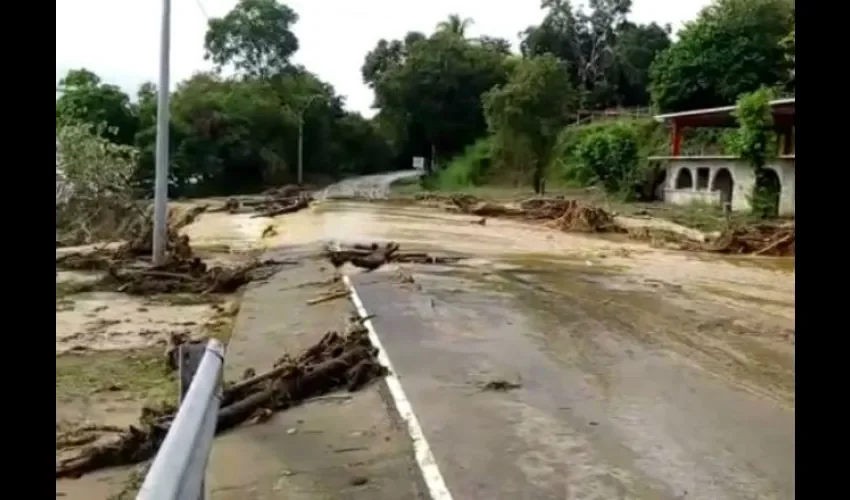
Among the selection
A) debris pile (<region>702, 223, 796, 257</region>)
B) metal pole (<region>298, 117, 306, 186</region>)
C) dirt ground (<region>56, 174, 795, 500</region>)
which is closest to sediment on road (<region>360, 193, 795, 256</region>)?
debris pile (<region>702, 223, 796, 257</region>)

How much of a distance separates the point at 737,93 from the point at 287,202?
17659 millimetres

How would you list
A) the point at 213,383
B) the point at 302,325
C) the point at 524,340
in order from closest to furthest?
the point at 213,383, the point at 524,340, the point at 302,325

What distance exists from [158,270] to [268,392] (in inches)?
354

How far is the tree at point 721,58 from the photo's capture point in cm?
3962

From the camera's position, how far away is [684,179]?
37188mm

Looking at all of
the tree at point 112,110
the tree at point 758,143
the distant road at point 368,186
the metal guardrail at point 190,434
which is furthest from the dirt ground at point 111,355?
the distant road at point 368,186

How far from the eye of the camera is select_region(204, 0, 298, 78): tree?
187 feet

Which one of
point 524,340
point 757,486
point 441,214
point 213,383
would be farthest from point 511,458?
point 441,214

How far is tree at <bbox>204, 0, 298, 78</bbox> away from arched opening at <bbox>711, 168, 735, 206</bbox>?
30099 millimetres

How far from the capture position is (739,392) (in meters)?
7.73

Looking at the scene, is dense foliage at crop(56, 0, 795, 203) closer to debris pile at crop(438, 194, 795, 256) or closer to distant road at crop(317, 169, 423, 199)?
distant road at crop(317, 169, 423, 199)

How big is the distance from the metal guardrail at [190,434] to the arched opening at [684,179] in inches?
1384
